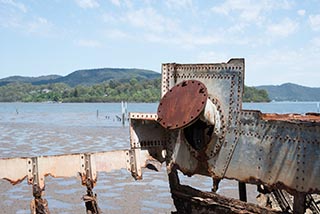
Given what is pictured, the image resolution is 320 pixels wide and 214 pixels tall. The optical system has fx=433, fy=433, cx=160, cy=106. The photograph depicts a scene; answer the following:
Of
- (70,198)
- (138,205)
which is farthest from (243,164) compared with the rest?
(70,198)

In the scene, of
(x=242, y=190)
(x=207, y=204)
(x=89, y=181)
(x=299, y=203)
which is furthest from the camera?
(x=242, y=190)

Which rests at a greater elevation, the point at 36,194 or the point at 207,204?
the point at 36,194

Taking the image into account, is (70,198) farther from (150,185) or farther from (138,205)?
(150,185)

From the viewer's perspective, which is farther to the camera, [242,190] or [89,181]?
[242,190]

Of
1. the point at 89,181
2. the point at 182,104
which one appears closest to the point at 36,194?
the point at 89,181

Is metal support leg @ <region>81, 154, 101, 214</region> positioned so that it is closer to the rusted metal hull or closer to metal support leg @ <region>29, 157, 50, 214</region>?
metal support leg @ <region>29, 157, 50, 214</region>

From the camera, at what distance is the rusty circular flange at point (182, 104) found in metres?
7.15

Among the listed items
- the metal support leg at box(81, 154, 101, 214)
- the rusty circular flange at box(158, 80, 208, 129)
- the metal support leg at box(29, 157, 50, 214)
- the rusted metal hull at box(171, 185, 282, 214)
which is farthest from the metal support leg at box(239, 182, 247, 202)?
the metal support leg at box(29, 157, 50, 214)

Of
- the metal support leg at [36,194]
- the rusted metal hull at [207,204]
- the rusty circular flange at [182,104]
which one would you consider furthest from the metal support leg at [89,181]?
the rusted metal hull at [207,204]

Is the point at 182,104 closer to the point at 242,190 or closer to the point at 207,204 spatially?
the point at 207,204

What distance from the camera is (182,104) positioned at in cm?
738

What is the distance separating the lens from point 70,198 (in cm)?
1661

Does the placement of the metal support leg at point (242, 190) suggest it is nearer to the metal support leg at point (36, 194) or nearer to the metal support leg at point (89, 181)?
the metal support leg at point (89, 181)

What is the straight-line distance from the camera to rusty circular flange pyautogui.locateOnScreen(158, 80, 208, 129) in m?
7.15
